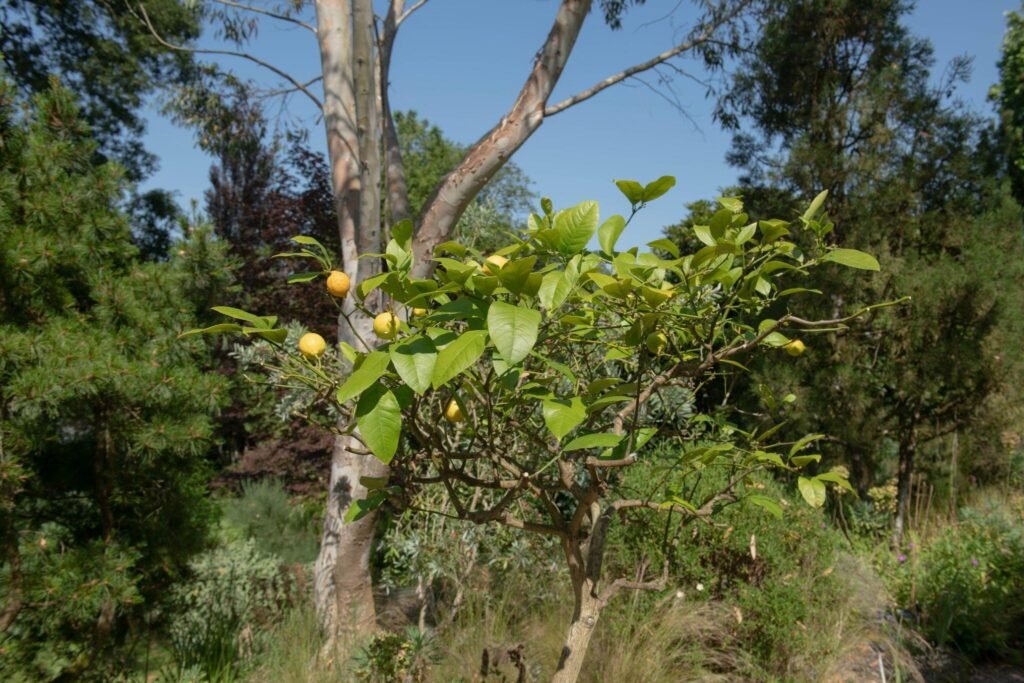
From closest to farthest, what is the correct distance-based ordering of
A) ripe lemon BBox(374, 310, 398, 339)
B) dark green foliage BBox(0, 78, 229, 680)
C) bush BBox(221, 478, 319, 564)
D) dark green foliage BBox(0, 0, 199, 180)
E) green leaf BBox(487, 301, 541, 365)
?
1. green leaf BBox(487, 301, 541, 365)
2. ripe lemon BBox(374, 310, 398, 339)
3. dark green foliage BBox(0, 78, 229, 680)
4. bush BBox(221, 478, 319, 564)
5. dark green foliage BBox(0, 0, 199, 180)

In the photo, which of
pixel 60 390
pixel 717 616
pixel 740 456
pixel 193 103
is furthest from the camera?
pixel 193 103

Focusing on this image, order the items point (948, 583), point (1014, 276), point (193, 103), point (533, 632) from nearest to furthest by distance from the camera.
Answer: point (533, 632)
point (948, 583)
point (1014, 276)
point (193, 103)

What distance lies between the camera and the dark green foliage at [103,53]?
10.5m

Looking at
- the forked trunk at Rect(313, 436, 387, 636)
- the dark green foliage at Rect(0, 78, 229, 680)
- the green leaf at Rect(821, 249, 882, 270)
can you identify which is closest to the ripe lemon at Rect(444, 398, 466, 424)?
the green leaf at Rect(821, 249, 882, 270)

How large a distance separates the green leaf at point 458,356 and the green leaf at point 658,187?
427 mm

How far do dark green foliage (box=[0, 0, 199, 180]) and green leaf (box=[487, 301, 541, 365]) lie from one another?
11722mm

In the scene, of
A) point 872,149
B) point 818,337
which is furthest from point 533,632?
point 872,149

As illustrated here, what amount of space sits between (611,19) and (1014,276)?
14.3 ft

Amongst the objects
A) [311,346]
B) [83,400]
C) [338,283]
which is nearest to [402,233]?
[338,283]

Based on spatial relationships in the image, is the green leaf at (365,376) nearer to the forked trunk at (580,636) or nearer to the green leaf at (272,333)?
the green leaf at (272,333)

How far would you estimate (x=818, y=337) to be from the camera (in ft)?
20.6

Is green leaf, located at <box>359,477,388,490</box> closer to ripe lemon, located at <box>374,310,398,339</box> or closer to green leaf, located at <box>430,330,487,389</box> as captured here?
ripe lemon, located at <box>374,310,398,339</box>

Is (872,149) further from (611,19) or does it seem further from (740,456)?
(740,456)

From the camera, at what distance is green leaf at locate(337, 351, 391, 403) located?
32.2 inches
